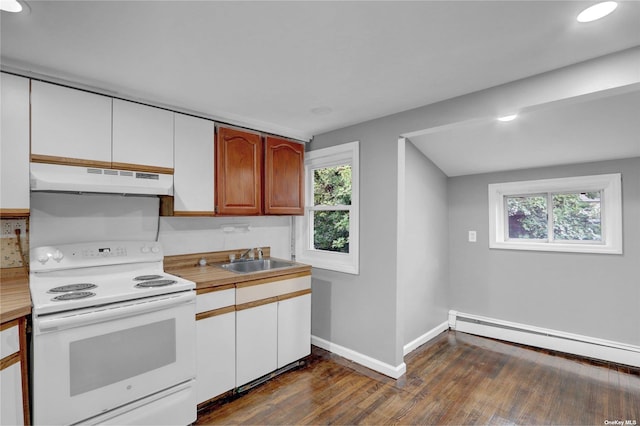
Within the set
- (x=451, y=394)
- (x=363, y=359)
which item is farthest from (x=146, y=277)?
(x=451, y=394)

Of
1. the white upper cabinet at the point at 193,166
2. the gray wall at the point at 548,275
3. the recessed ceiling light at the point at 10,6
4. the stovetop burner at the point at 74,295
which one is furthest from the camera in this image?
the gray wall at the point at 548,275

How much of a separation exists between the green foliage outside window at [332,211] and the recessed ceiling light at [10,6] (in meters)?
Answer: 2.53

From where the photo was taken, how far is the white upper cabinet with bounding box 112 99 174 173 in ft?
7.17

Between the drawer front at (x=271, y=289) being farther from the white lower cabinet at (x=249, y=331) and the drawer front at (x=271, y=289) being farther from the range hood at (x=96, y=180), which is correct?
the range hood at (x=96, y=180)

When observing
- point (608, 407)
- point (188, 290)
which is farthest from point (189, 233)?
point (608, 407)

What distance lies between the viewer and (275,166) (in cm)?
308

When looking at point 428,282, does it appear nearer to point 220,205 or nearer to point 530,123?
point 530,123

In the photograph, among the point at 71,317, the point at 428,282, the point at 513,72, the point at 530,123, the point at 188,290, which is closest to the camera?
the point at 71,317

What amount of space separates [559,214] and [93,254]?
4.32m

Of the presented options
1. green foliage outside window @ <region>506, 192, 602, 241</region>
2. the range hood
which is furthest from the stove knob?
green foliage outside window @ <region>506, 192, 602, 241</region>

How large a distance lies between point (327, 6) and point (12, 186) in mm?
2003

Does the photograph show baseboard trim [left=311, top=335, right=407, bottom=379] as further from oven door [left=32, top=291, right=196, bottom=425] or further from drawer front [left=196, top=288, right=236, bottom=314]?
oven door [left=32, top=291, right=196, bottom=425]

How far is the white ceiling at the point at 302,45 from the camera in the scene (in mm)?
1381

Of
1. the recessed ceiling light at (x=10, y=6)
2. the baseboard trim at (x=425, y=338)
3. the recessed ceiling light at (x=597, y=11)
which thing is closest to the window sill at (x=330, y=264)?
the baseboard trim at (x=425, y=338)
